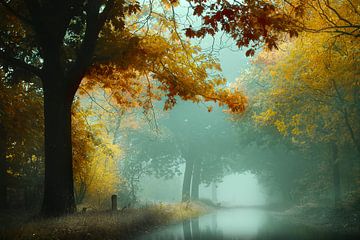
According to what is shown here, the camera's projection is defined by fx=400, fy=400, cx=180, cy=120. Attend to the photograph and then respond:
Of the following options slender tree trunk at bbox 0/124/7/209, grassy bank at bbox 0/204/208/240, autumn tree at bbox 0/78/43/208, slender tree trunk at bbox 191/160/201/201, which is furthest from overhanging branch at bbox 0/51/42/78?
slender tree trunk at bbox 191/160/201/201

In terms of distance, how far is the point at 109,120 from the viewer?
36.2 metres

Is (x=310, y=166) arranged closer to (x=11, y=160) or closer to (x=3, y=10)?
(x=11, y=160)

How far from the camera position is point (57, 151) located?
461 inches

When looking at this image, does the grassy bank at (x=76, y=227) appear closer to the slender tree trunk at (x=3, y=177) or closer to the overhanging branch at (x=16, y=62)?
the slender tree trunk at (x=3, y=177)

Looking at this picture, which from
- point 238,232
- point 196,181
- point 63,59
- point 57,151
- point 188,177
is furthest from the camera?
point 196,181

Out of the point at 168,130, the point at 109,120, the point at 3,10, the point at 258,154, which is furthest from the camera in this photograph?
the point at 258,154

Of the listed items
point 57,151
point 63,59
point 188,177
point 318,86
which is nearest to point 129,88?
point 63,59

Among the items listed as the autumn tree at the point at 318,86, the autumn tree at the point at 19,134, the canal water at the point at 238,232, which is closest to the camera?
the canal water at the point at 238,232

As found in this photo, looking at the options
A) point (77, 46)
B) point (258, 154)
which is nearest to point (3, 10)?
point (77, 46)

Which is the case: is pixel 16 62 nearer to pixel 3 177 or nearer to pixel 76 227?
pixel 76 227

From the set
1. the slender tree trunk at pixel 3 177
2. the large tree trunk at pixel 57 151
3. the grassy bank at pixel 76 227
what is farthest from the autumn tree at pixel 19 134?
the grassy bank at pixel 76 227

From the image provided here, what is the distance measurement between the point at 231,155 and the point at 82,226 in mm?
38564

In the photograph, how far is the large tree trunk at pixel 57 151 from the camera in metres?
11.5

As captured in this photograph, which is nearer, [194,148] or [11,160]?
[11,160]
